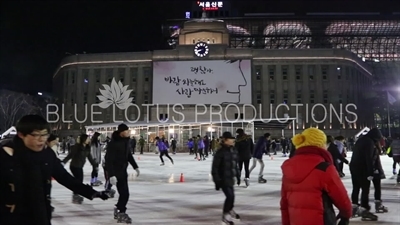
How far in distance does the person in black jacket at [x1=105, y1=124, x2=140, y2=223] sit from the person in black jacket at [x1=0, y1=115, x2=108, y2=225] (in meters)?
3.63

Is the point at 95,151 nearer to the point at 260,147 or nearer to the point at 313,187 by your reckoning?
the point at 260,147

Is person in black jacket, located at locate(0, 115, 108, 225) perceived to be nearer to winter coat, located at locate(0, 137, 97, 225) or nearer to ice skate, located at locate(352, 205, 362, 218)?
winter coat, located at locate(0, 137, 97, 225)

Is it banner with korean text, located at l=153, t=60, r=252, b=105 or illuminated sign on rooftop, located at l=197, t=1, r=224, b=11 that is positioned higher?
illuminated sign on rooftop, located at l=197, t=1, r=224, b=11

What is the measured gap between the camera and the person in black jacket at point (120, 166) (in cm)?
622

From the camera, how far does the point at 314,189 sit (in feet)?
9.32

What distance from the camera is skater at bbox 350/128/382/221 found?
6289 mm

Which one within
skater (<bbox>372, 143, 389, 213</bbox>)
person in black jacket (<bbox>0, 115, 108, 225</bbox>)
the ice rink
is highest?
person in black jacket (<bbox>0, 115, 108, 225</bbox>)

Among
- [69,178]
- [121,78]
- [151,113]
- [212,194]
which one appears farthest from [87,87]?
[69,178]

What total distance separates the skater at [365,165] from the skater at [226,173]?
199 cm

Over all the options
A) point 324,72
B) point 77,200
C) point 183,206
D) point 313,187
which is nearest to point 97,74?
point 324,72

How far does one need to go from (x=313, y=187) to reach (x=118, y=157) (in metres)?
4.16

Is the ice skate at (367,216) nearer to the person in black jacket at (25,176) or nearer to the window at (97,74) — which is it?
the person in black jacket at (25,176)

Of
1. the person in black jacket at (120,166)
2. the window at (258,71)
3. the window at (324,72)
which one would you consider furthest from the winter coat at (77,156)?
the window at (324,72)

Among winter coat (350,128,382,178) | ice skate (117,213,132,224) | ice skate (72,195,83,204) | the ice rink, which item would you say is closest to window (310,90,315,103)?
the ice rink
